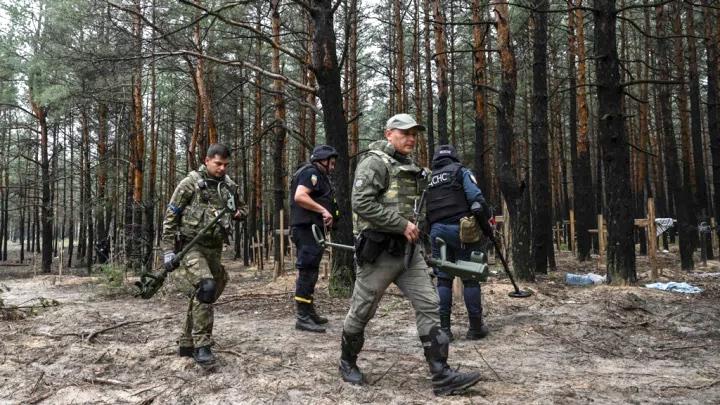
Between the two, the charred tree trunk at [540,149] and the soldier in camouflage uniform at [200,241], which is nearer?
the soldier in camouflage uniform at [200,241]

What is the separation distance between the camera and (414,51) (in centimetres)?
2231

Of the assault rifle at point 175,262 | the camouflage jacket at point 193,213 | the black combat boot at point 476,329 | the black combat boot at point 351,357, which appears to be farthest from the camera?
the black combat boot at point 476,329

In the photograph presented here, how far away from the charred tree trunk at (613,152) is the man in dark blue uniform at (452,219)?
3797mm

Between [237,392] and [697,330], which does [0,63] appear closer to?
[237,392]

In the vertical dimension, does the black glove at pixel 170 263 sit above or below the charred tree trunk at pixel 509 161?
below

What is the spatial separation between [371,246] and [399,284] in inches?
15.3

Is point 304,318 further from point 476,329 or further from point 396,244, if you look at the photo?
point 396,244

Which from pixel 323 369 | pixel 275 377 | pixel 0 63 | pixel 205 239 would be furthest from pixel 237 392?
pixel 0 63

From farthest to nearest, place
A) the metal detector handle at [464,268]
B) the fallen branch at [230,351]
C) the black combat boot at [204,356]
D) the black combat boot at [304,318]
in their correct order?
the black combat boot at [304,318] → the fallen branch at [230,351] → the black combat boot at [204,356] → the metal detector handle at [464,268]

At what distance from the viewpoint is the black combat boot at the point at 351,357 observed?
12.0ft

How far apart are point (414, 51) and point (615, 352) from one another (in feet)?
64.0

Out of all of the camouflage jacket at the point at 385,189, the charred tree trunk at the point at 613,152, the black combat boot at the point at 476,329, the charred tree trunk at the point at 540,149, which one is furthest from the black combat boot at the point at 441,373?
the charred tree trunk at the point at 540,149

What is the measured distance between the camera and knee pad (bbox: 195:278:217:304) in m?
4.19

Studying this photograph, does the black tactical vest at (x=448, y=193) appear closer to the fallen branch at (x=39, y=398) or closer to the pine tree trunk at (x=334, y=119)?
the pine tree trunk at (x=334, y=119)
